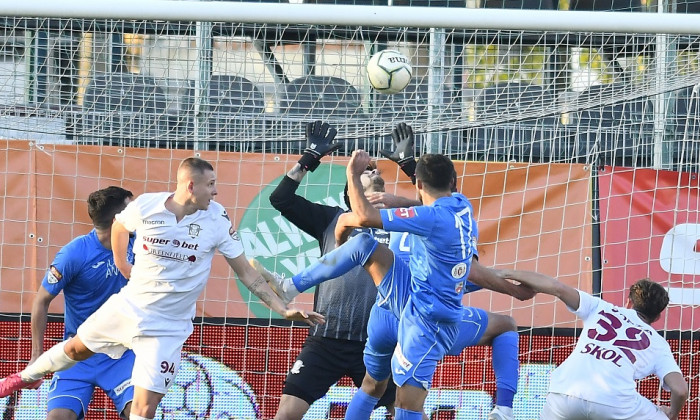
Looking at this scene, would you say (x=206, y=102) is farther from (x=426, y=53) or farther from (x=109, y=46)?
(x=426, y=53)

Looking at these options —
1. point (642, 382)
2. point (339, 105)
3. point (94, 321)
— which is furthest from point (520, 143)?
point (94, 321)

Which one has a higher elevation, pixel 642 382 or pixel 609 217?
pixel 609 217

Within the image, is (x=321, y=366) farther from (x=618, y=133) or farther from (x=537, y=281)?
(x=618, y=133)

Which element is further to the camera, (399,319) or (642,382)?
(642,382)

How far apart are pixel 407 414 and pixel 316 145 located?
1951 mm

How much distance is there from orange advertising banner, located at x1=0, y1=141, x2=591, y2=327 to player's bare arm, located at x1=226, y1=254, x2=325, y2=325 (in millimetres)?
1975

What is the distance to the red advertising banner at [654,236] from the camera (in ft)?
28.5

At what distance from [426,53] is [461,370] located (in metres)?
2.58

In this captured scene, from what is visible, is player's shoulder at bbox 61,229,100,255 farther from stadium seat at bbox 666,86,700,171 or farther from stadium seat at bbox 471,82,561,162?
stadium seat at bbox 666,86,700,171

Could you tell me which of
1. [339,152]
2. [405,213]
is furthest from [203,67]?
[405,213]

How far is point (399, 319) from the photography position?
6625mm

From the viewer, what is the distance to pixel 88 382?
714cm

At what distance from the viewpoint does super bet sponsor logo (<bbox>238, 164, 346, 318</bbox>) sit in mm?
8680

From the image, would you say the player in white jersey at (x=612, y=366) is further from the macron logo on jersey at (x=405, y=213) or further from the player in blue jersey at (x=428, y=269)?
the macron logo on jersey at (x=405, y=213)
